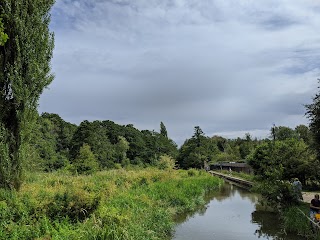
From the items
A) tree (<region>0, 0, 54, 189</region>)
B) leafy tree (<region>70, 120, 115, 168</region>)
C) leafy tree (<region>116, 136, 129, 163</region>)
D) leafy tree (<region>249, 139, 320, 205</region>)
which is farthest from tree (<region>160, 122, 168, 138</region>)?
tree (<region>0, 0, 54, 189</region>)

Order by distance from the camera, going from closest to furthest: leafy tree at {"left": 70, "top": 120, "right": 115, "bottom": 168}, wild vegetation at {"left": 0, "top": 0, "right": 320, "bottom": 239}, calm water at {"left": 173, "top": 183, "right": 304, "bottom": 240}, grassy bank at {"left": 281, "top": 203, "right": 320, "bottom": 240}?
wild vegetation at {"left": 0, "top": 0, "right": 320, "bottom": 239}
grassy bank at {"left": 281, "top": 203, "right": 320, "bottom": 240}
calm water at {"left": 173, "top": 183, "right": 304, "bottom": 240}
leafy tree at {"left": 70, "top": 120, "right": 115, "bottom": 168}

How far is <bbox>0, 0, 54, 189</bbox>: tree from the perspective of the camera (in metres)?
14.1

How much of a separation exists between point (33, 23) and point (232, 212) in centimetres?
1410

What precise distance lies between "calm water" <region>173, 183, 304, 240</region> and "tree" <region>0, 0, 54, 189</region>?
703 cm

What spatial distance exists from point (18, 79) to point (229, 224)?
1106 centimetres

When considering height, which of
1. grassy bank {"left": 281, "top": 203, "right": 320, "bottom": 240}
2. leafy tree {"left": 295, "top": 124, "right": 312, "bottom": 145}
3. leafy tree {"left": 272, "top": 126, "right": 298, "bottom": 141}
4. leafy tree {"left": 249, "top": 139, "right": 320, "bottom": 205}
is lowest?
grassy bank {"left": 281, "top": 203, "right": 320, "bottom": 240}

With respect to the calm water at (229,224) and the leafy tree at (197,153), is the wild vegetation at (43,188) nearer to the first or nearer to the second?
the calm water at (229,224)

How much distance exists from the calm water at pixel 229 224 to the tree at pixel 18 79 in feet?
23.1

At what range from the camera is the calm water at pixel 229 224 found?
539 inches

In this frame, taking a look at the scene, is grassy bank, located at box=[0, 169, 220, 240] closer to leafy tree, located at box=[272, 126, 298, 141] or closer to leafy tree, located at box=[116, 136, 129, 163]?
leafy tree, located at box=[272, 126, 298, 141]

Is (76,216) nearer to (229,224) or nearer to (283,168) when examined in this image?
(229,224)

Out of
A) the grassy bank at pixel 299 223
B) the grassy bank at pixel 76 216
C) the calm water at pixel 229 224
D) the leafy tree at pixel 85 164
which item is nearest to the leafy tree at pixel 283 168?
the grassy bank at pixel 299 223

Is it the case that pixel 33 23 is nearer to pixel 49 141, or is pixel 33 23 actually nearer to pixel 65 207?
pixel 65 207

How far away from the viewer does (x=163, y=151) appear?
7675 centimetres
